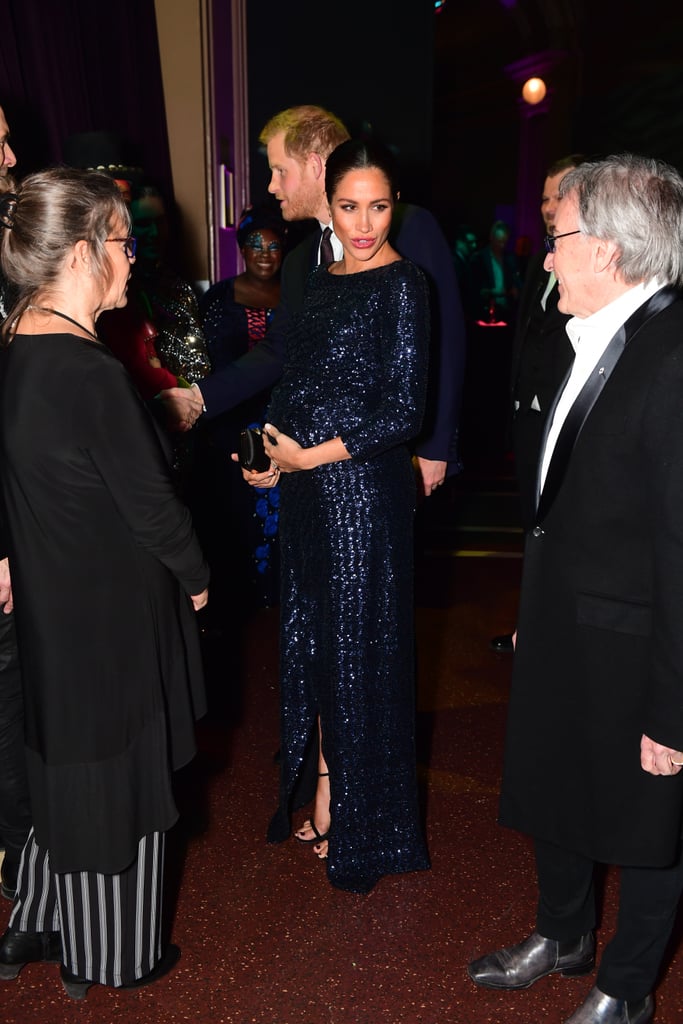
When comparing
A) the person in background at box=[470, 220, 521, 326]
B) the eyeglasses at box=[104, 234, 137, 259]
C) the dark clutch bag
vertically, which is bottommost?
the person in background at box=[470, 220, 521, 326]

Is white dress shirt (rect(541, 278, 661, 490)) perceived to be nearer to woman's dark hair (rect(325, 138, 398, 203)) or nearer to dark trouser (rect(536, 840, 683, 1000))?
woman's dark hair (rect(325, 138, 398, 203))

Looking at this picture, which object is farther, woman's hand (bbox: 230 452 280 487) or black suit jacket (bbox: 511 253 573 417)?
black suit jacket (bbox: 511 253 573 417)

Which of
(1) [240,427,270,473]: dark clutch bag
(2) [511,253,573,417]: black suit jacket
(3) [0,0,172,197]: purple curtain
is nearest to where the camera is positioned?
(1) [240,427,270,473]: dark clutch bag

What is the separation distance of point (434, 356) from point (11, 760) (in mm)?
1542

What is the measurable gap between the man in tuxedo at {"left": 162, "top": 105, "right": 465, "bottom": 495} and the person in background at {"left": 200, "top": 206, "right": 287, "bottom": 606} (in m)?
1.00

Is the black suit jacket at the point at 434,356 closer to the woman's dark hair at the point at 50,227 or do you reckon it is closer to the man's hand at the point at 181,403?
the man's hand at the point at 181,403

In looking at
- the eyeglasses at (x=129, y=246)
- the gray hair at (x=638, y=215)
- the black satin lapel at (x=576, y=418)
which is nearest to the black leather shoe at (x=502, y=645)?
the black satin lapel at (x=576, y=418)

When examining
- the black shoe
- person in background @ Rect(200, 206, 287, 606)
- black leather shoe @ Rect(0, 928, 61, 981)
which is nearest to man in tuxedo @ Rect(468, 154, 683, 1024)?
the black shoe

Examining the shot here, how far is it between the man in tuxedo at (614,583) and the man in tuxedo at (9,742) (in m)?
1.09

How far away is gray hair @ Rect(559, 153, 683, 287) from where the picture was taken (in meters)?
1.48

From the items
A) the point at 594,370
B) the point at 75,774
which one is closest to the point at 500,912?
the point at 75,774

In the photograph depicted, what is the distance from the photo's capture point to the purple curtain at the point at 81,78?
3420mm

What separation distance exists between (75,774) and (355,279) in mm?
1180

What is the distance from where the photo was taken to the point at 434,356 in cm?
265
